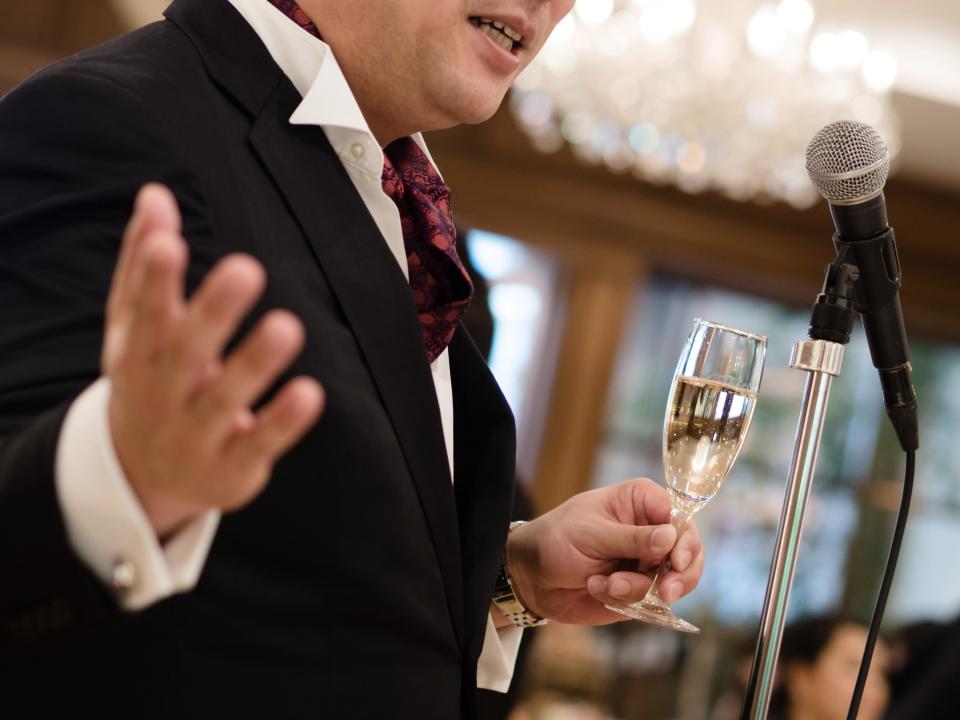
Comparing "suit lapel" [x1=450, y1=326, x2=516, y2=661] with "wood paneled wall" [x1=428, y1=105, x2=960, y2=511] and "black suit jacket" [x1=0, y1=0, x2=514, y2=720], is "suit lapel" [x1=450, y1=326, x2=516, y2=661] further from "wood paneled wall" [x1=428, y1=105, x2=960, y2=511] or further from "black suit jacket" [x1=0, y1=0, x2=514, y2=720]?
"wood paneled wall" [x1=428, y1=105, x2=960, y2=511]

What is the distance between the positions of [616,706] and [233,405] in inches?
264

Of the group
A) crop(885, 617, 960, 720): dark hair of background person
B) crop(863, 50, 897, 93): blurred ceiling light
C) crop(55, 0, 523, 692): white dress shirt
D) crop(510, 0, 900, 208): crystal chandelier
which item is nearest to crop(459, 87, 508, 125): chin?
crop(55, 0, 523, 692): white dress shirt

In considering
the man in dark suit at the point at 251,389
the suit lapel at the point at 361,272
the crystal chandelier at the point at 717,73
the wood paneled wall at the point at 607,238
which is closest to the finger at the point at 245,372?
the man in dark suit at the point at 251,389

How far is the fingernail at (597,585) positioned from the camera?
4.57ft

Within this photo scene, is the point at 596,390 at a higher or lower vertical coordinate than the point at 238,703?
lower

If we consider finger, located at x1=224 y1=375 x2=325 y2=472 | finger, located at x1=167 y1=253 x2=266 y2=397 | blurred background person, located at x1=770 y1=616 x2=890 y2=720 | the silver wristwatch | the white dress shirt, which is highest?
finger, located at x1=167 y1=253 x2=266 y2=397

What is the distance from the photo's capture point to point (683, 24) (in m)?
4.87

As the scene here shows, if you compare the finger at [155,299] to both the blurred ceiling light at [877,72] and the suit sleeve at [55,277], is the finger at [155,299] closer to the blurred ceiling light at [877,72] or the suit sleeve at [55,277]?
the suit sleeve at [55,277]

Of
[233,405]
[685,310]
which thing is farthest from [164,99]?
[685,310]

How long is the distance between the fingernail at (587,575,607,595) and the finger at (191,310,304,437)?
32.2 inches

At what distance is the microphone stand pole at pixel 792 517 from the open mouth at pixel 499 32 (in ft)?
1.69

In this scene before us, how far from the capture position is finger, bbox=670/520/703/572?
131 cm

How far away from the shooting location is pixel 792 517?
119 centimetres

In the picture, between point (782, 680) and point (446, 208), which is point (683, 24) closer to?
point (782, 680)
